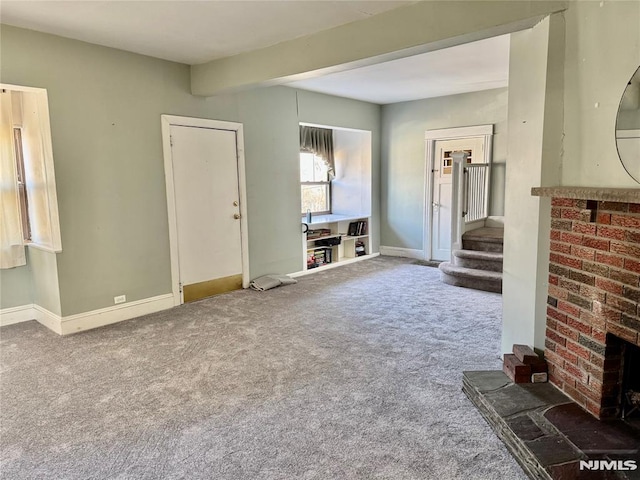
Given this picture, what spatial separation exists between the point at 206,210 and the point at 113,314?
1.41 m

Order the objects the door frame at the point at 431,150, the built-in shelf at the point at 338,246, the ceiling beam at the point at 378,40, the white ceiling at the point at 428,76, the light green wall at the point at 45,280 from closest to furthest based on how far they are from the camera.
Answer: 1. the ceiling beam at the point at 378,40
2. the light green wall at the point at 45,280
3. the white ceiling at the point at 428,76
4. the door frame at the point at 431,150
5. the built-in shelf at the point at 338,246

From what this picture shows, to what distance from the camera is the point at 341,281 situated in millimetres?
5316

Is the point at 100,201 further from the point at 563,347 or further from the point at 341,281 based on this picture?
the point at 563,347

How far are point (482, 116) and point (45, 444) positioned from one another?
5.88 meters

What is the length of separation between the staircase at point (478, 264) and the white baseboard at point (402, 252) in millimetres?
1306

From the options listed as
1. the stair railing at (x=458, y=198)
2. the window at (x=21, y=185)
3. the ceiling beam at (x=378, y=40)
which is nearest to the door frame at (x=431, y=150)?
the stair railing at (x=458, y=198)

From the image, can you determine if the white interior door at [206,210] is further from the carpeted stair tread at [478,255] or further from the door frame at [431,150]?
the door frame at [431,150]

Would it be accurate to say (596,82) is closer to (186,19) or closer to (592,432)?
(592,432)

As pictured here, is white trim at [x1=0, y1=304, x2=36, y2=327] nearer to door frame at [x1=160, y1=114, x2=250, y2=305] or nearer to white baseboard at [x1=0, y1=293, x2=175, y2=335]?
white baseboard at [x1=0, y1=293, x2=175, y2=335]

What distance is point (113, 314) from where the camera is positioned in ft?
12.7

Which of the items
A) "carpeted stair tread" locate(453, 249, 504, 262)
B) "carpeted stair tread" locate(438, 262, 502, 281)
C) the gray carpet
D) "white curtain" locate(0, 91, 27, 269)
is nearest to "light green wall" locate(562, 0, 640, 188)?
the gray carpet

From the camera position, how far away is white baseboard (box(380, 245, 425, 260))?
6.65 metres

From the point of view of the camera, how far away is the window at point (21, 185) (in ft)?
12.5

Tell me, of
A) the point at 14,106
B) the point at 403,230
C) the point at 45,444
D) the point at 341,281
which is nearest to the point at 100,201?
the point at 14,106
